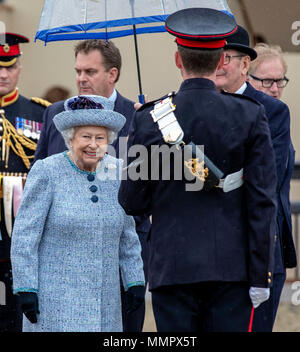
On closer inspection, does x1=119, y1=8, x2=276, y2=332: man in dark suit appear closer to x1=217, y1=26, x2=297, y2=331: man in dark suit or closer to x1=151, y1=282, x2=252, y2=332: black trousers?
x1=151, y1=282, x2=252, y2=332: black trousers

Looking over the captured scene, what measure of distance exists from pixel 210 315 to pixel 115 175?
109cm

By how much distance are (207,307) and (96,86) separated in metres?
2.13

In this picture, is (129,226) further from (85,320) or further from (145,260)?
(145,260)

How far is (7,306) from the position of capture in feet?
21.2

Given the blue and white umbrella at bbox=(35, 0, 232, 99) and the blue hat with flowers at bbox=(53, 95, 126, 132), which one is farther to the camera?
the blue and white umbrella at bbox=(35, 0, 232, 99)

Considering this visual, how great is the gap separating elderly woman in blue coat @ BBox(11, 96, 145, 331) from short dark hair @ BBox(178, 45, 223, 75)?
73 centimetres

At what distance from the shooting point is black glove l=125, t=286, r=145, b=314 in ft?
15.6

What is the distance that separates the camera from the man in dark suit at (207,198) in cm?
391

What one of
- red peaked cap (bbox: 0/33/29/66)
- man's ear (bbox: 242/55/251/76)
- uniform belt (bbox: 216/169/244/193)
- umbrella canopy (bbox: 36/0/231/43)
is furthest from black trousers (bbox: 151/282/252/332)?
red peaked cap (bbox: 0/33/29/66)

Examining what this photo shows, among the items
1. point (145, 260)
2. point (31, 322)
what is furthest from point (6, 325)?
point (31, 322)

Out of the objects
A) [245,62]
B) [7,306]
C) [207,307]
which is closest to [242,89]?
[245,62]

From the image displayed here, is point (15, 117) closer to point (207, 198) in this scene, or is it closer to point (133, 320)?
point (133, 320)

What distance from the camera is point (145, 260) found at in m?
5.63
